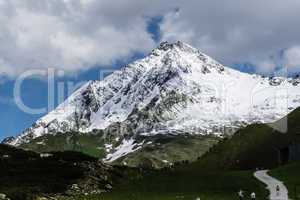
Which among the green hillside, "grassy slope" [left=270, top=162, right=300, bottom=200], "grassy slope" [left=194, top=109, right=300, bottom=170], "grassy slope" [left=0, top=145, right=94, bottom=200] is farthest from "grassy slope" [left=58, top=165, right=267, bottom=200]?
"grassy slope" [left=194, top=109, right=300, bottom=170]

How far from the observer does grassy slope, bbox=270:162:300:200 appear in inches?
3270

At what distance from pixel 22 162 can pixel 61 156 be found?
2374cm

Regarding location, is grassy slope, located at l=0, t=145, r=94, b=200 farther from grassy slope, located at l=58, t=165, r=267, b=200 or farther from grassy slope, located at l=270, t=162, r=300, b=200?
grassy slope, located at l=270, t=162, r=300, b=200

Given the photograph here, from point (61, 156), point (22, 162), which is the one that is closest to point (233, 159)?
point (61, 156)

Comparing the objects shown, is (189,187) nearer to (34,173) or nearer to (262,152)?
(34,173)

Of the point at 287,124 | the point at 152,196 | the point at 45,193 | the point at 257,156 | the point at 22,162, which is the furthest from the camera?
the point at 287,124

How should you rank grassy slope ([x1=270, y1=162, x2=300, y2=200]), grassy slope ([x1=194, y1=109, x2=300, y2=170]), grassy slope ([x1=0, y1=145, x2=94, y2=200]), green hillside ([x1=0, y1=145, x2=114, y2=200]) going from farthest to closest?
grassy slope ([x1=194, y1=109, x2=300, y2=170]) → green hillside ([x1=0, y1=145, x2=114, y2=200]) → grassy slope ([x1=0, y1=145, x2=94, y2=200]) → grassy slope ([x1=270, y1=162, x2=300, y2=200])

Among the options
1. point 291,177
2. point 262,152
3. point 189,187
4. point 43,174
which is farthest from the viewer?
point 262,152

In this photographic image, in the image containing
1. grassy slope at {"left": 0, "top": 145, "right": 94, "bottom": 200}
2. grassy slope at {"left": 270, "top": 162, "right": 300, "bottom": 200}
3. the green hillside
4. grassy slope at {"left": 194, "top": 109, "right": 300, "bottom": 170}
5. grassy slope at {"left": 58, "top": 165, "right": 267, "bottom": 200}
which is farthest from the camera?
grassy slope at {"left": 194, "top": 109, "right": 300, "bottom": 170}

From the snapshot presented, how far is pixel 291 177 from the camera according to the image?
10625 cm

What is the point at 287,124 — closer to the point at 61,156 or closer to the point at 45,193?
the point at 61,156

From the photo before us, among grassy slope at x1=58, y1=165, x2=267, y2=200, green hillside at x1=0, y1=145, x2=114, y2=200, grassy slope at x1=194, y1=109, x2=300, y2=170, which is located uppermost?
grassy slope at x1=194, y1=109, x2=300, y2=170

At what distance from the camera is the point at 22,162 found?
529ft

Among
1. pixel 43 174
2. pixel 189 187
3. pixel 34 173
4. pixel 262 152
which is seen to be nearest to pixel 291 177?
pixel 189 187
